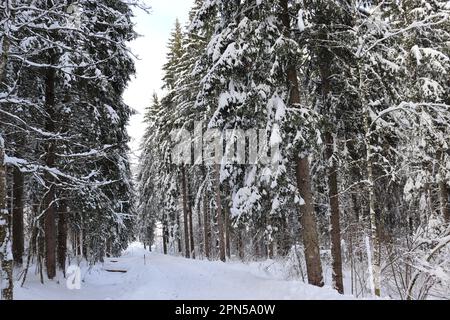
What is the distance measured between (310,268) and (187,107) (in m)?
14.4

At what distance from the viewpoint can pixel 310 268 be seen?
1065 cm

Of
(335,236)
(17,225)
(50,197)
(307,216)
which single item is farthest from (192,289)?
(17,225)

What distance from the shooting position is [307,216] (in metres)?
10.8

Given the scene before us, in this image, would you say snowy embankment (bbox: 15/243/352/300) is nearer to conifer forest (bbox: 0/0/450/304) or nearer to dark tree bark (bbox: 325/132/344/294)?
conifer forest (bbox: 0/0/450/304)

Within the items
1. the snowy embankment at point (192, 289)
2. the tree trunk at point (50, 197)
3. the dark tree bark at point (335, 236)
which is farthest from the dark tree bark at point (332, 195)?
the tree trunk at point (50, 197)

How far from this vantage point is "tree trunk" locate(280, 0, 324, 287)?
34.8 ft

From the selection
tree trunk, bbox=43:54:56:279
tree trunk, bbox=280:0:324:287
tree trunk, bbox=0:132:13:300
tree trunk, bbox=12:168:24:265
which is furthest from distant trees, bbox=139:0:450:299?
tree trunk, bbox=12:168:24:265

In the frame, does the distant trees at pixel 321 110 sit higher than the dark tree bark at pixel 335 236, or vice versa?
the distant trees at pixel 321 110

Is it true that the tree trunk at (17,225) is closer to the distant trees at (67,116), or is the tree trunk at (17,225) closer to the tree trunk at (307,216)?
the distant trees at (67,116)

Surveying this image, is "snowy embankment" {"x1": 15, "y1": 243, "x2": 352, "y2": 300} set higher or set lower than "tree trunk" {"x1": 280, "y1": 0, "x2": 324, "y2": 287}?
lower

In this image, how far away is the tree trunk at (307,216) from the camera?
10.6 m

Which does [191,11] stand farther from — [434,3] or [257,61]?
[257,61]

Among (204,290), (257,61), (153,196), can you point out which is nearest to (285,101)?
(257,61)

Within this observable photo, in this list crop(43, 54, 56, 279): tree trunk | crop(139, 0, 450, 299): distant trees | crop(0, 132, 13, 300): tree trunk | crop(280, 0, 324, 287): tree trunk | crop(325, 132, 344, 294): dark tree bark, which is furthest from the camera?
crop(325, 132, 344, 294): dark tree bark
